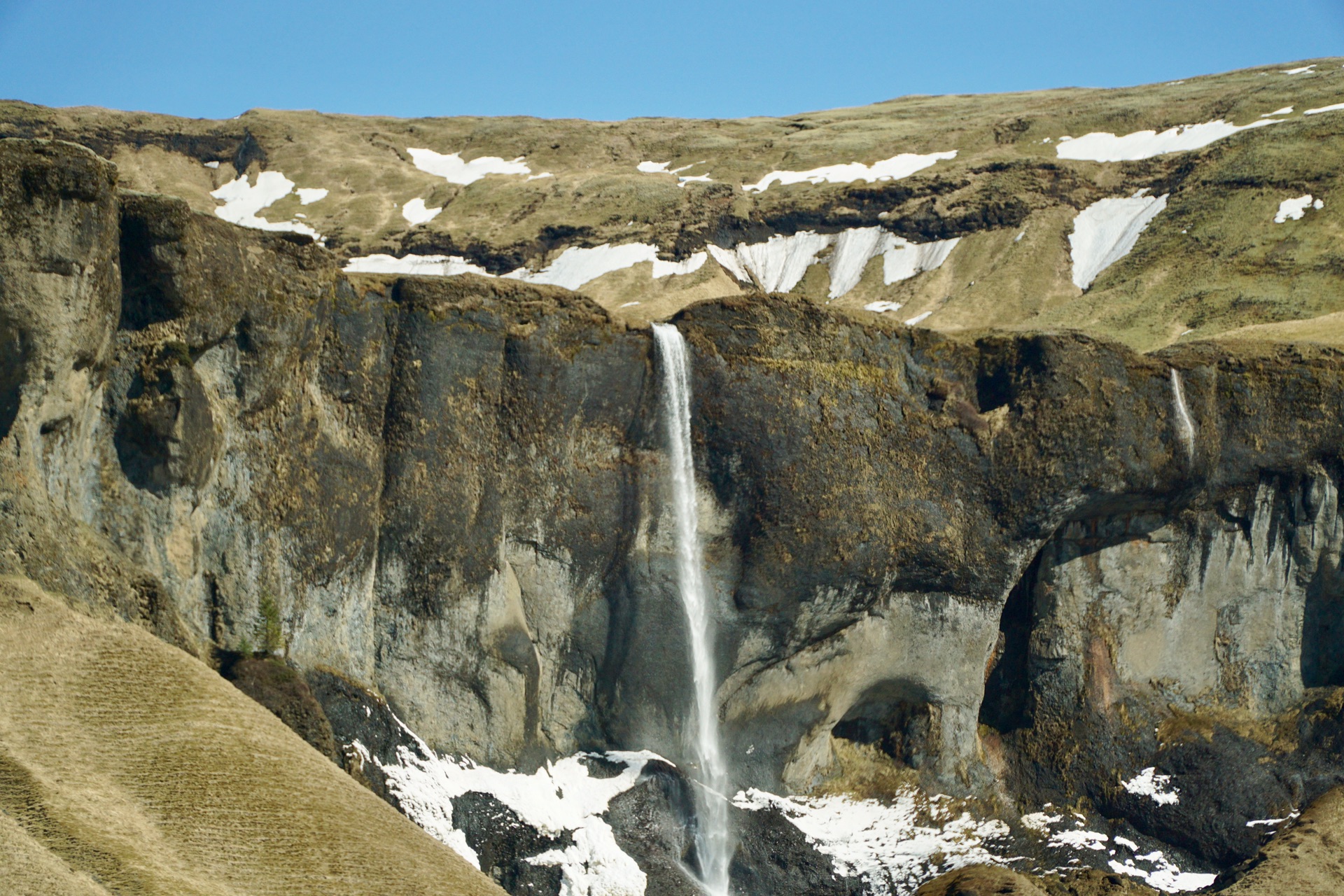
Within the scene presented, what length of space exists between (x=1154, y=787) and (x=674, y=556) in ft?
47.9

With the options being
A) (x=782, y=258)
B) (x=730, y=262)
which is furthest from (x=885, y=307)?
(x=730, y=262)

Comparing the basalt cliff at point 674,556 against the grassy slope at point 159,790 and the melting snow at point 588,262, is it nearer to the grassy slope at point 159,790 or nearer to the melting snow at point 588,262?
the grassy slope at point 159,790

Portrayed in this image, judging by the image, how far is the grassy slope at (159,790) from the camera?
58.3 feet

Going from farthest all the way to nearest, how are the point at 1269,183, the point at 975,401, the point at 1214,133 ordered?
the point at 1214,133 → the point at 1269,183 → the point at 975,401

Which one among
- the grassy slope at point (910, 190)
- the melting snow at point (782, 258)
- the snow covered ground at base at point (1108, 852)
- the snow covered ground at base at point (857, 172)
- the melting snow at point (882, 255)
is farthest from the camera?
the snow covered ground at base at point (857, 172)

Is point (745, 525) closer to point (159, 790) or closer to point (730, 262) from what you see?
point (159, 790)

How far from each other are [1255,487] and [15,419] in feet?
106

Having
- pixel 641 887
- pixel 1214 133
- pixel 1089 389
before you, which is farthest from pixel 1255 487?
pixel 1214 133

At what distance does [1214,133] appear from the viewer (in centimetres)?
8562

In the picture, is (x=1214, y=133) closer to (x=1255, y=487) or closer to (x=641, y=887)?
(x=1255, y=487)

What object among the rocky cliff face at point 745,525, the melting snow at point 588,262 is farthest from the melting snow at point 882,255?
the rocky cliff face at point 745,525

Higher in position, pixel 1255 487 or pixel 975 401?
pixel 975 401

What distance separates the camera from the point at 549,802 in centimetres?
3300

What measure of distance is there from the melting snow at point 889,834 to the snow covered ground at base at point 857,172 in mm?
59715
